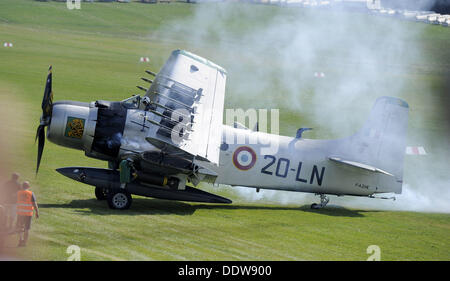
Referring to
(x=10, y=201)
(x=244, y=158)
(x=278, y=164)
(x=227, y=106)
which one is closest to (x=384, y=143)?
(x=278, y=164)

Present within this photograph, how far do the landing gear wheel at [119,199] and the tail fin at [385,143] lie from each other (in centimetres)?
702

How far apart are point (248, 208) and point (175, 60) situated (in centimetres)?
522

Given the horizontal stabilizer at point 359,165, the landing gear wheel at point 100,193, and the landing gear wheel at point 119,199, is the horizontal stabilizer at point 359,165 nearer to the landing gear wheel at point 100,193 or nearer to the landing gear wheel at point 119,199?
the landing gear wheel at point 119,199

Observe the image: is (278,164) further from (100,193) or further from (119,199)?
(100,193)

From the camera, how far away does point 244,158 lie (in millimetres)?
16906

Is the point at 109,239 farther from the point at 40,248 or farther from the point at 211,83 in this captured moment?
the point at 211,83

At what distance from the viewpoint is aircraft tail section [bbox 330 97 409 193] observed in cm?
1800

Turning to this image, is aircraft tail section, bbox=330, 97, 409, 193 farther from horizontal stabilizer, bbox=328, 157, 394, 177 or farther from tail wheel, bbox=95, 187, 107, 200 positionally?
tail wheel, bbox=95, 187, 107, 200

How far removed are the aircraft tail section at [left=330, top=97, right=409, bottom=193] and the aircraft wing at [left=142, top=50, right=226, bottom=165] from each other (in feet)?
15.1

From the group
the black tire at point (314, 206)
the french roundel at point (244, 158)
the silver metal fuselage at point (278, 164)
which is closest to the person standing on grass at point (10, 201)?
the silver metal fuselage at point (278, 164)

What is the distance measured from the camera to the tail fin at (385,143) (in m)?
18.0

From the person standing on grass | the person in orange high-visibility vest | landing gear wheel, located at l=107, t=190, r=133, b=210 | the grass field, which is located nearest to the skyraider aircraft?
landing gear wheel, located at l=107, t=190, r=133, b=210

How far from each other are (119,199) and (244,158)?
13.0 feet
